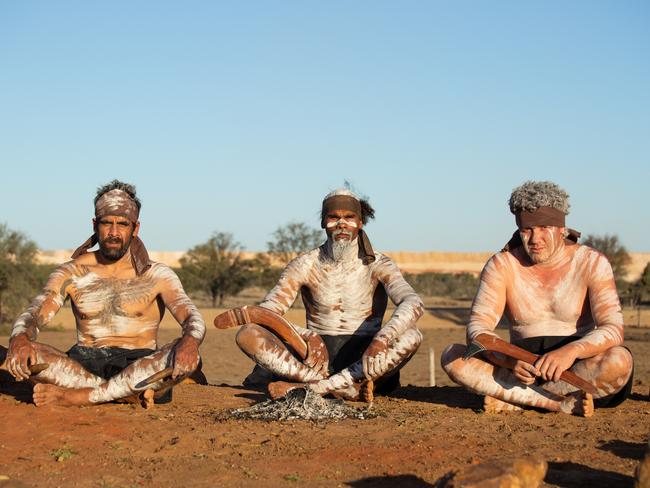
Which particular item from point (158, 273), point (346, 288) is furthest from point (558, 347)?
point (158, 273)

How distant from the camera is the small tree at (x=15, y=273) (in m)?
31.6

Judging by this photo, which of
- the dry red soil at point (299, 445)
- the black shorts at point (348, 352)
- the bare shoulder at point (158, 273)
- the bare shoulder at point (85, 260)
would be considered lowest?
the dry red soil at point (299, 445)

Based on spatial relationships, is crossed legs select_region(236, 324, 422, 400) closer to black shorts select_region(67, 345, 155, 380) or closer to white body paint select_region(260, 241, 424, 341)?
white body paint select_region(260, 241, 424, 341)

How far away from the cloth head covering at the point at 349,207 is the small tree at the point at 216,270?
32585mm

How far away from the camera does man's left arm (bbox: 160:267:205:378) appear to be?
7.77 m

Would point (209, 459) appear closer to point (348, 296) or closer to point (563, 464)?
point (563, 464)

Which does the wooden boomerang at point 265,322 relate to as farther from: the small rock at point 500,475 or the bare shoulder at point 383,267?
the small rock at point 500,475

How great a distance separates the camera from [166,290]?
858cm

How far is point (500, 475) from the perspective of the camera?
15.0ft

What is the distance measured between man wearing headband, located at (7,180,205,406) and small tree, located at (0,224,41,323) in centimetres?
2400

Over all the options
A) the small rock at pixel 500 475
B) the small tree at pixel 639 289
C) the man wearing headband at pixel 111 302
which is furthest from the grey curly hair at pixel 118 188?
the small tree at pixel 639 289

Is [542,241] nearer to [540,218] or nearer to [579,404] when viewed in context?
[540,218]

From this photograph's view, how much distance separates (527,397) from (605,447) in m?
1.38

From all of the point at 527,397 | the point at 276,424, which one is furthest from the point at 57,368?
the point at 527,397
